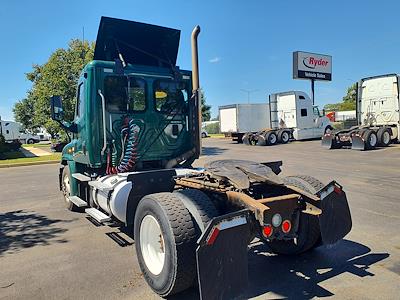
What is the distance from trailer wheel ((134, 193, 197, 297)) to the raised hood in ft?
12.5

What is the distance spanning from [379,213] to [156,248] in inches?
179

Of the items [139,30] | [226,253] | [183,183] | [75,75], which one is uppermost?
[75,75]

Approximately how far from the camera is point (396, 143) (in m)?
21.8

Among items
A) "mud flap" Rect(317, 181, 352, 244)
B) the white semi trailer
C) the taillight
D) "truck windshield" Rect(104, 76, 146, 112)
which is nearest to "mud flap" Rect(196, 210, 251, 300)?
"mud flap" Rect(317, 181, 352, 244)

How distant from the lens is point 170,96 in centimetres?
659

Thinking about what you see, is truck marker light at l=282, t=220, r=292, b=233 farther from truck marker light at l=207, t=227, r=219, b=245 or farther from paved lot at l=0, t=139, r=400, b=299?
truck marker light at l=207, t=227, r=219, b=245

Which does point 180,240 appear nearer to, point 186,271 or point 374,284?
point 186,271

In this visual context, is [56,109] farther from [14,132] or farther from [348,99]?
[348,99]

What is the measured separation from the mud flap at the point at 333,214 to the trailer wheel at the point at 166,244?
1428mm

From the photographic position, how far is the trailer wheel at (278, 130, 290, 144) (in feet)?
88.0

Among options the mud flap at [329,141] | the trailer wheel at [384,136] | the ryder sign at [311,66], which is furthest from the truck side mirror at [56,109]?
the ryder sign at [311,66]

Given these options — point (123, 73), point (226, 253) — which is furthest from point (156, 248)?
point (123, 73)

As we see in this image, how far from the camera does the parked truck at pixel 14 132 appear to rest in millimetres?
50062

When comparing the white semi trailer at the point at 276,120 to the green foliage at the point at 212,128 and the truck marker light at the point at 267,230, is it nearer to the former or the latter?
the truck marker light at the point at 267,230
